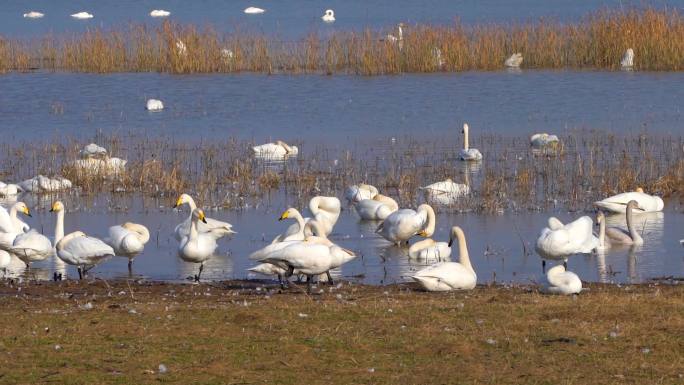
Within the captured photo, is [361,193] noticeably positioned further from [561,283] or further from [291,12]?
[291,12]

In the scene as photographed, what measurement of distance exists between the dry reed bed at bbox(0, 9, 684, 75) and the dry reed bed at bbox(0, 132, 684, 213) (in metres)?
10.5

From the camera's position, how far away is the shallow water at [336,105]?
86.5 feet

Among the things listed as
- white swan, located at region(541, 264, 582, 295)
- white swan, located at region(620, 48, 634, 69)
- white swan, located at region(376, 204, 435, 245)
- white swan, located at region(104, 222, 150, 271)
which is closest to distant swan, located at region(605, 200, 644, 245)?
white swan, located at region(376, 204, 435, 245)

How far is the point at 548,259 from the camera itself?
43.7 ft

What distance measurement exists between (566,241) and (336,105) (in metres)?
17.3

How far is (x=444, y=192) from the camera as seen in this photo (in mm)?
18000

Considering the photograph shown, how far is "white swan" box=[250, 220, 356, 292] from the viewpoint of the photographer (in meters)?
11.2

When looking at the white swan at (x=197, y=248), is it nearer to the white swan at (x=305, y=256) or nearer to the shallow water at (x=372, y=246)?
the shallow water at (x=372, y=246)

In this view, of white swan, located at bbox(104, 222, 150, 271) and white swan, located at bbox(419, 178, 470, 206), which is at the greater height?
white swan, located at bbox(419, 178, 470, 206)

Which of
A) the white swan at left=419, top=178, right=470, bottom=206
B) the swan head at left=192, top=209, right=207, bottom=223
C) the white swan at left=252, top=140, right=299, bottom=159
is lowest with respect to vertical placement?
the white swan at left=419, top=178, right=470, bottom=206

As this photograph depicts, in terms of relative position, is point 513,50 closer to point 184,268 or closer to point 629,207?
point 629,207

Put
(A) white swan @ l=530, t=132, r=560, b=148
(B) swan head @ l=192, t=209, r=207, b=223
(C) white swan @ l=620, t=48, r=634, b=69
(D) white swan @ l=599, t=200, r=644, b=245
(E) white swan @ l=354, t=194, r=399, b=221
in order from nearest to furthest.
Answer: (B) swan head @ l=192, t=209, r=207, b=223 < (D) white swan @ l=599, t=200, r=644, b=245 < (E) white swan @ l=354, t=194, r=399, b=221 < (A) white swan @ l=530, t=132, r=560, b=148 < (C) white swan @ l=620, t=48, r=634, b=69

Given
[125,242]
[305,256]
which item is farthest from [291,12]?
[305,256]

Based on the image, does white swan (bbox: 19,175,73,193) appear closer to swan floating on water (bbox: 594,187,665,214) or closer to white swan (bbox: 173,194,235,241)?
white swan (bbox: 173,194,235,241)
